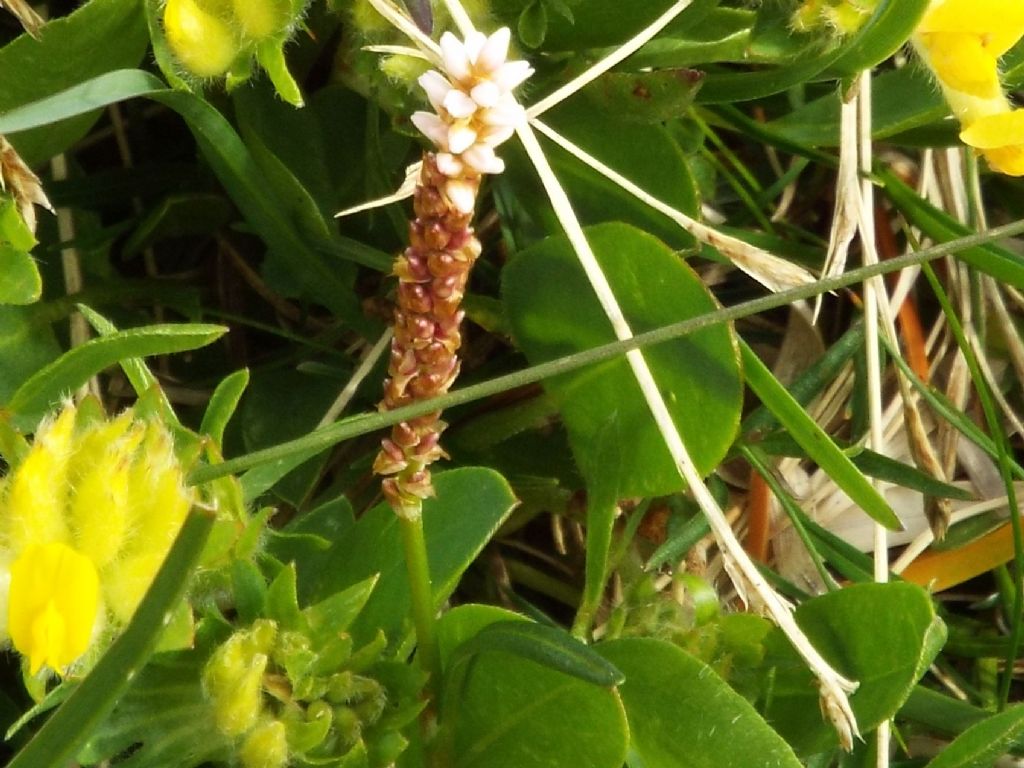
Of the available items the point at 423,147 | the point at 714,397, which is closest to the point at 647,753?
the point at 714,397

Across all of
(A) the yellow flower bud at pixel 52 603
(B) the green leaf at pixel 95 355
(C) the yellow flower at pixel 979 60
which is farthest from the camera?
(C) the yellow flower at pixel 979 60

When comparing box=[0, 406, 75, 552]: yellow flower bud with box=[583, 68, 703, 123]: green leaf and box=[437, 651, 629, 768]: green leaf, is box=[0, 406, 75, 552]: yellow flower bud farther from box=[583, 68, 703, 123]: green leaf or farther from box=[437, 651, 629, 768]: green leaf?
box=[583, 68, 703, 123]: green leaf

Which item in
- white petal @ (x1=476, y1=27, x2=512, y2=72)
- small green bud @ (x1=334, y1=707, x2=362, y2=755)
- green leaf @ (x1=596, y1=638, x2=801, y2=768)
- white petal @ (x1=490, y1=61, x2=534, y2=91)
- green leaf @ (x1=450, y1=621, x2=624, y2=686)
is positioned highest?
white petal @ (x1=476, y1=27, x2=512, y2=72)

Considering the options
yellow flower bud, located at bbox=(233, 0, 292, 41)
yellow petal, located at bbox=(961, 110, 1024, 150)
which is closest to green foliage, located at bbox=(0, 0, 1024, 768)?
yellow flower bud, located at bbox=(233, 0, 292, 41)

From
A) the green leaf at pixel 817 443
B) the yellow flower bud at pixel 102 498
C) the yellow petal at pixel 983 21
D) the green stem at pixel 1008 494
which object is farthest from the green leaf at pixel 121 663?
the green stem at pixel 1008 494

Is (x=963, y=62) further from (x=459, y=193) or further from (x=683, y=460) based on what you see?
(x=459, y=193)

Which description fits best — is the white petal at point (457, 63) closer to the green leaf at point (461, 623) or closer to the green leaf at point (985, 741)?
the green leaf at point (461, 623)
